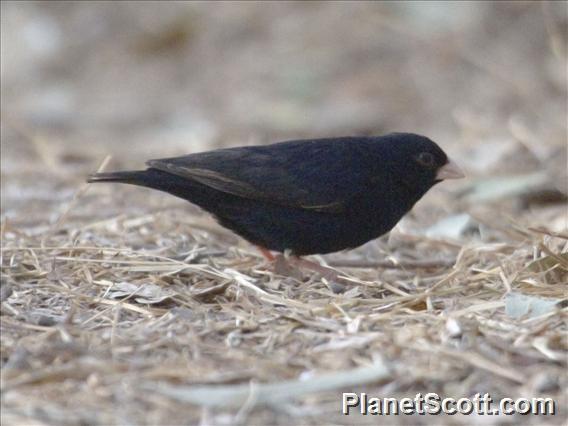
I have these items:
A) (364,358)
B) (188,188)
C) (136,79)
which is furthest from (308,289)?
(136,79)

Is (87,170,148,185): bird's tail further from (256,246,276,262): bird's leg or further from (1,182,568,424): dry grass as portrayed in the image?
(256,246,276,262): bird's leg

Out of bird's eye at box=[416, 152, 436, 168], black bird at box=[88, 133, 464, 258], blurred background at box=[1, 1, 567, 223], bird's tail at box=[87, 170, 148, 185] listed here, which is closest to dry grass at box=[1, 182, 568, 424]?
black bird at box=[88, 133, 464, 258]

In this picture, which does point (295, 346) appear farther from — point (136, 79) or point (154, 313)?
point (136, 79)

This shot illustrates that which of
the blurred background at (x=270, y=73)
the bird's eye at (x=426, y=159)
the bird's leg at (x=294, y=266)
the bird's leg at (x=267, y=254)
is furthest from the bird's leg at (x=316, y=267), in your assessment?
the blurred background at (x=270, y=73)

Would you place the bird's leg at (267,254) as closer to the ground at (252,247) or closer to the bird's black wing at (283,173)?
the ground at (252,247)

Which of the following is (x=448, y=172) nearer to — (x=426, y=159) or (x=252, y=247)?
(x=426, y=159)
